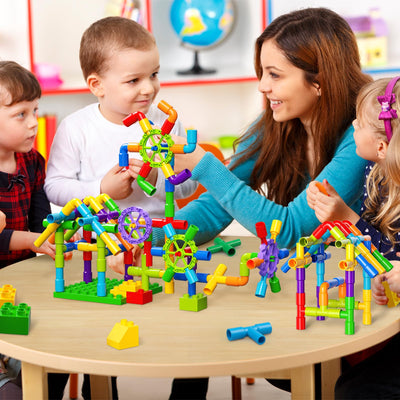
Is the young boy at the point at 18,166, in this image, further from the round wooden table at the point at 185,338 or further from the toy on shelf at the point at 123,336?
the toy on shelf at the point at 123,336

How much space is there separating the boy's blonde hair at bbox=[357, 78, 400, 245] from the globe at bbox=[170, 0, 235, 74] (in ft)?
6.33

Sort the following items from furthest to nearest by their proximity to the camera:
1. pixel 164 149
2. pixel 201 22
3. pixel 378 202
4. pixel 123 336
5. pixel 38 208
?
pixel 201 22, pixel 38 208, pixel 378 202, pixel 164 149, pixel 123 336

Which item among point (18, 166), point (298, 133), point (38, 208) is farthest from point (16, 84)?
point (298, 133)

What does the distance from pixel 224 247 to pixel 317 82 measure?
0.46 m

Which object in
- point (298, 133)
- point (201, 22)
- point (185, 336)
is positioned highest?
point (201, 22)

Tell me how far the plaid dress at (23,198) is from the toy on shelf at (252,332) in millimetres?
736

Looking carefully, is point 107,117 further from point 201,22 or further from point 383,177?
point 201,22

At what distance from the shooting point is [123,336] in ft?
2.85

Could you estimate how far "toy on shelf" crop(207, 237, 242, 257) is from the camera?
130 centimetres

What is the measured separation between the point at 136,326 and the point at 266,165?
82 centimetres

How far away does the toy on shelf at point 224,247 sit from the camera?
1303 mm

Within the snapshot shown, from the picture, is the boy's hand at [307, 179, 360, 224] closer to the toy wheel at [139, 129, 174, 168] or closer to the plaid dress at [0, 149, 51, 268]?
the toy wheel at [139, 129, 174, 168]

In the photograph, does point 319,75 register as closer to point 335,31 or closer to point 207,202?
point 335,31

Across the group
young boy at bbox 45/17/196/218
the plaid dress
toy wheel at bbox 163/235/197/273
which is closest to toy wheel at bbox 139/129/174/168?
toy wheel at bbox 163/235/197/273
